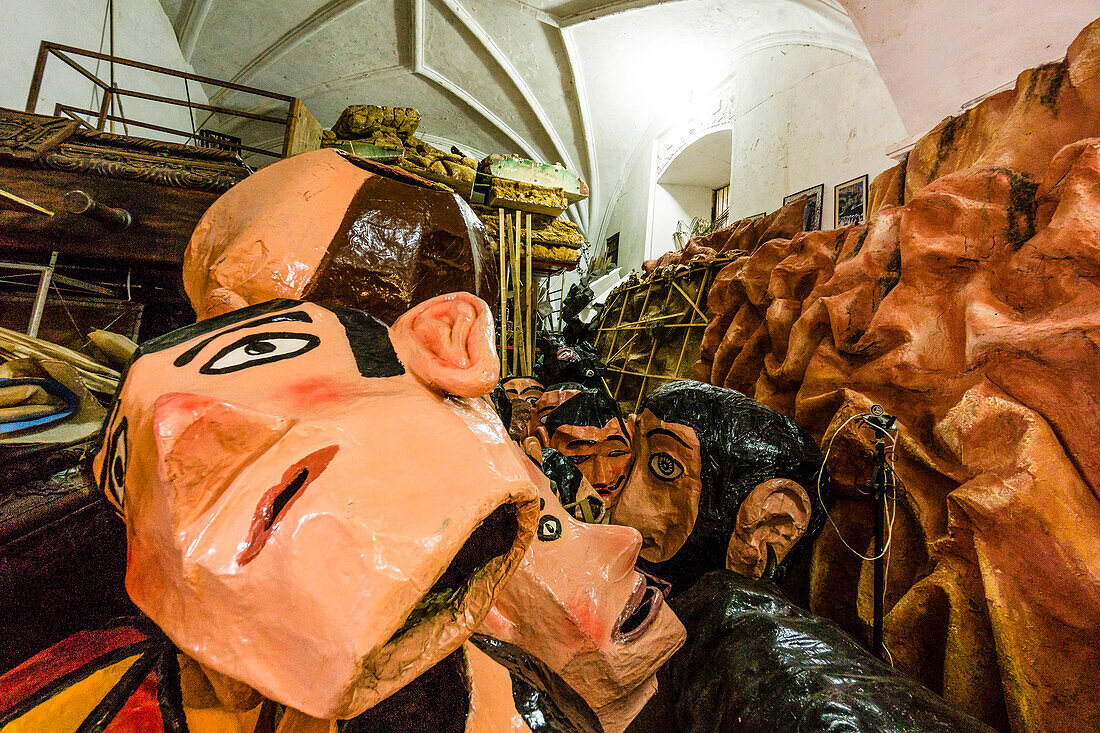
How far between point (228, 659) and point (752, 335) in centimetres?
262

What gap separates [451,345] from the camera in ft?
1.66

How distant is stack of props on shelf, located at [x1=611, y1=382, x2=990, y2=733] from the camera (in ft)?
2.68

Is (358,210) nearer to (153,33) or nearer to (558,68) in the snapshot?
(153,33)

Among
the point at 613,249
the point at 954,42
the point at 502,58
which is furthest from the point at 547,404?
the point at 613,249

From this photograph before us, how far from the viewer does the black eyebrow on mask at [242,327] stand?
472 millimetres

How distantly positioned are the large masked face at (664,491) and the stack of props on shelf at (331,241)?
791 mm

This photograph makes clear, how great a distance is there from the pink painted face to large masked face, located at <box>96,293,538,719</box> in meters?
0.40

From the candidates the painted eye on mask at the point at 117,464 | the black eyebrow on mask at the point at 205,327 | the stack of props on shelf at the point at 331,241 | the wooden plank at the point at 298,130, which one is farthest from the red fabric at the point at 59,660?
the wooden plank at the point at 298,130

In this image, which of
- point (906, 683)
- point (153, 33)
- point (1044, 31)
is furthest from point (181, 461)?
point (153, 33)

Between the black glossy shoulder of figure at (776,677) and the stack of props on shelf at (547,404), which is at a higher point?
the stack of props on shelf at (547,404)

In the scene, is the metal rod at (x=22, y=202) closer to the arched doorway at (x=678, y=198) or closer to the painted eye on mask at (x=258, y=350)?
the painted eye on mask at (x=258, y=350)

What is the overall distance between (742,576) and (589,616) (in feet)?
2.22

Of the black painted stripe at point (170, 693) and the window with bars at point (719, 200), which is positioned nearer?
the black painted stripe at point (170, 693)

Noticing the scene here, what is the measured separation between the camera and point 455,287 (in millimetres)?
1096
